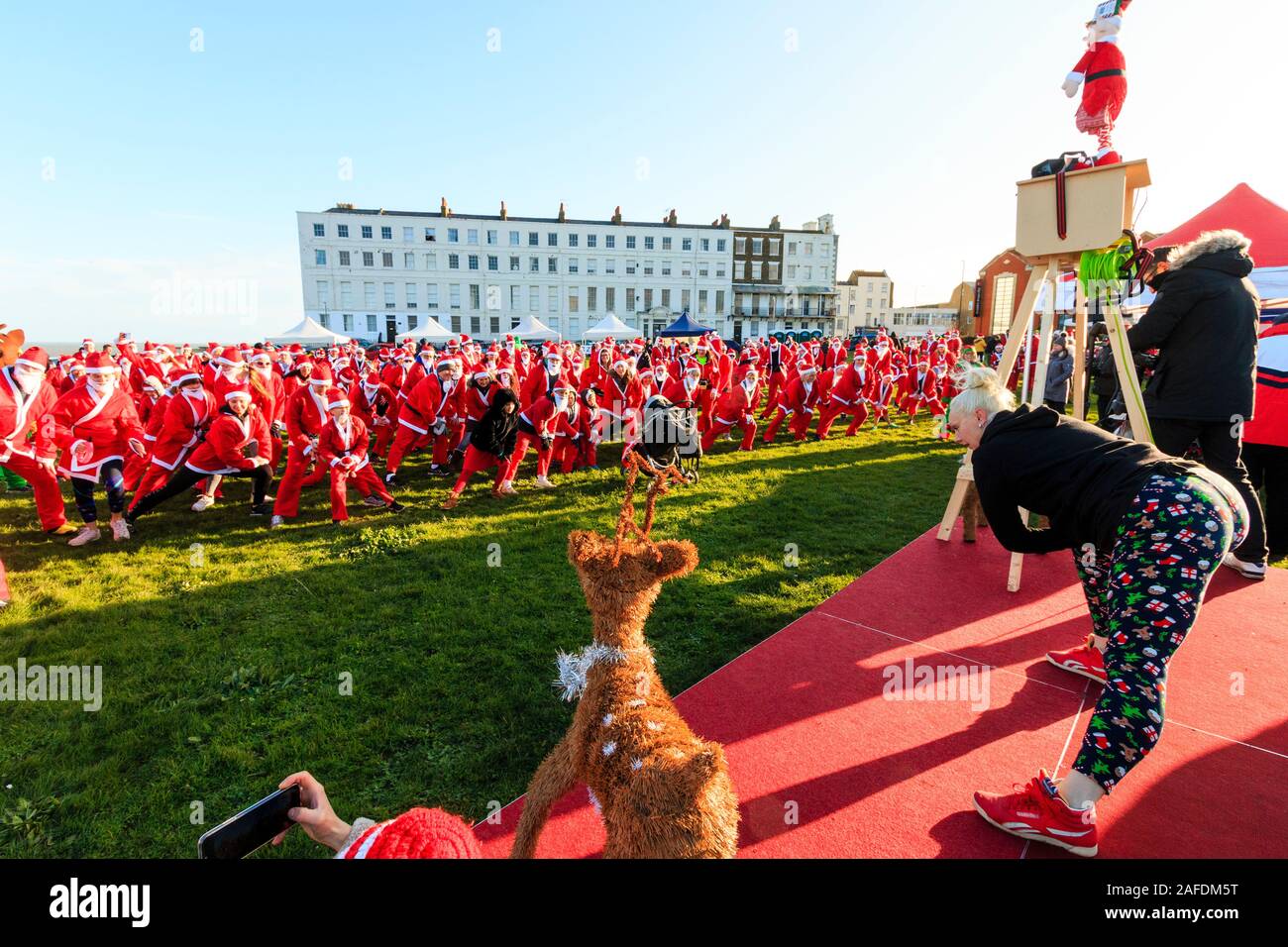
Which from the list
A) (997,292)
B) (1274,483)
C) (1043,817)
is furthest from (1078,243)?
(997,292)

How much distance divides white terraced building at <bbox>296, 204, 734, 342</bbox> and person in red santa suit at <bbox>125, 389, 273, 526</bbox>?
59.2m

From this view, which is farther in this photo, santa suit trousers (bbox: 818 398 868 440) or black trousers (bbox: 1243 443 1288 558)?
santa suit trousers (bbox: 818 398 868 440)

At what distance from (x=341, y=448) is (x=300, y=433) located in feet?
1.88

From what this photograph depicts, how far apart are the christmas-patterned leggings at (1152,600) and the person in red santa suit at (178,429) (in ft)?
31.0

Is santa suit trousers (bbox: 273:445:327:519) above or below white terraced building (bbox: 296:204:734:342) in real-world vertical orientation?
below

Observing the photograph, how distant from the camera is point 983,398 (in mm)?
3074

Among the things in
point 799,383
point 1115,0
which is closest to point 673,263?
point 799,383

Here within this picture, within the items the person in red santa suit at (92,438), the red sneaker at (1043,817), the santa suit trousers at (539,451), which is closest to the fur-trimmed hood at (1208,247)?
the red sneaker at (1043,817)

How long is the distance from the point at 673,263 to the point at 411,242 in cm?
2967

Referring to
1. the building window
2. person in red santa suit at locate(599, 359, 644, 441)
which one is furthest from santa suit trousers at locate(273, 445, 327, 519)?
the building window

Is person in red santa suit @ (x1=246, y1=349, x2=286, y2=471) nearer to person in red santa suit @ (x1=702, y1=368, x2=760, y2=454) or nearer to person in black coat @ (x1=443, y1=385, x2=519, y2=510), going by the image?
person in black coat @ (x1=443, y1=385, x2=519, y2=510)

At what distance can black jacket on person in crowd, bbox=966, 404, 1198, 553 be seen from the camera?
8.16ft

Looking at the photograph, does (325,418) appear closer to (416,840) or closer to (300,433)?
(300,433)
